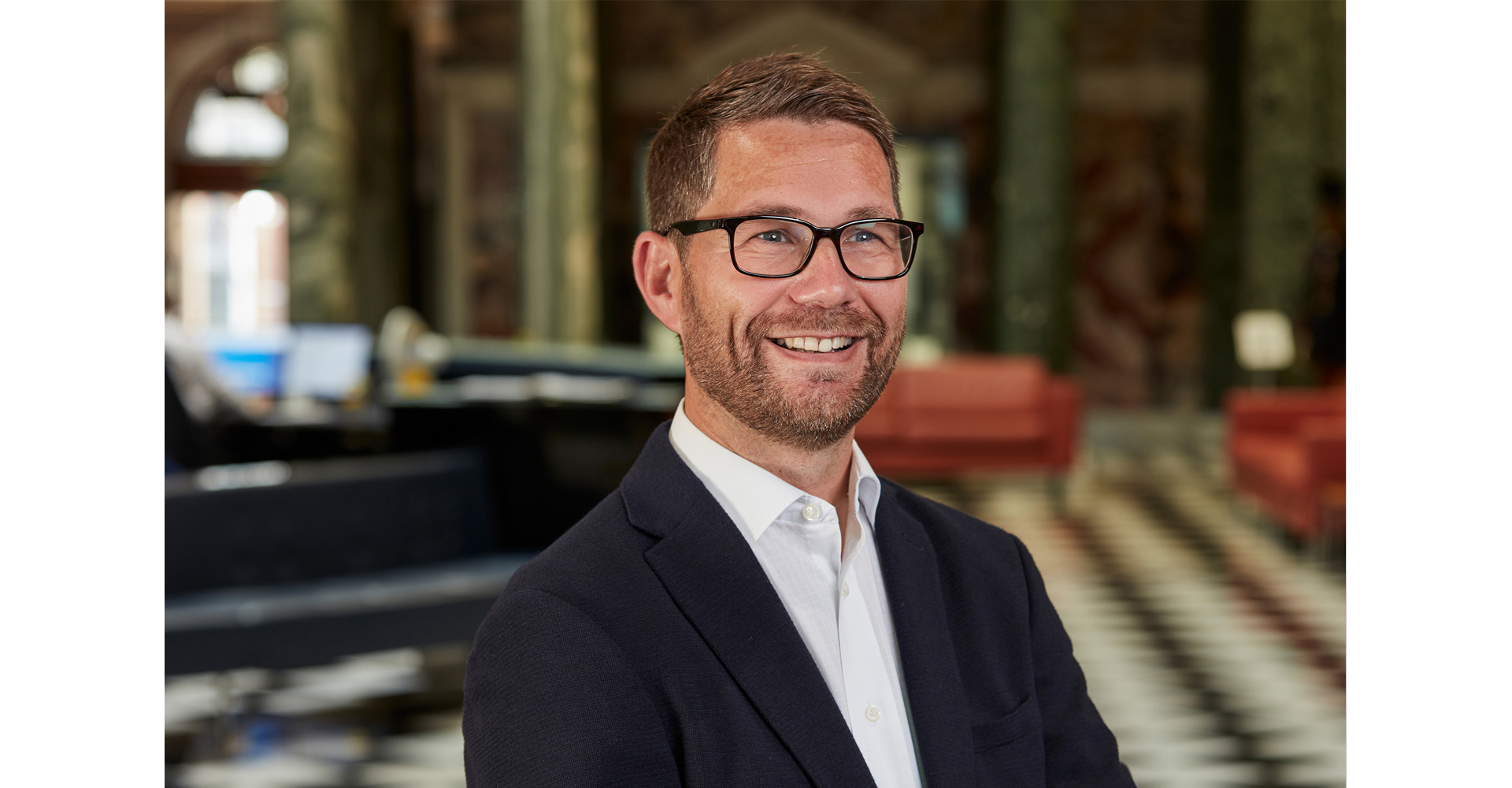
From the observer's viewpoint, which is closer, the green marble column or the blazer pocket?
the blazer pocket

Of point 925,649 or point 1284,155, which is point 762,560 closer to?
point 925,649

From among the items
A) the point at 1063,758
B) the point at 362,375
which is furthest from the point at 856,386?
the point at 362,375

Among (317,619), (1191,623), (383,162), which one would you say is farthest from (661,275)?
(383,162)

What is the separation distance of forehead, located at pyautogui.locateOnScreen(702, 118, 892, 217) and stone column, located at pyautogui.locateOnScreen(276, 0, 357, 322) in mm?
9511

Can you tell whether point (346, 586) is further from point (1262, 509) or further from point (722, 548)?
point (1262, 509)

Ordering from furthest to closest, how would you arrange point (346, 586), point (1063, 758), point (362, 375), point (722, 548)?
point (362, 375)
point (346, 586)
point (1063, 758)
point (722, 548)

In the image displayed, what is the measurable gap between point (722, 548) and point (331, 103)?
989 cm

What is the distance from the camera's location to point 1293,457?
8398 millimetres

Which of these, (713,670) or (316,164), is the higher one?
(316,164)

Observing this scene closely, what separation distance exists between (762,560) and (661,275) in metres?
0.32

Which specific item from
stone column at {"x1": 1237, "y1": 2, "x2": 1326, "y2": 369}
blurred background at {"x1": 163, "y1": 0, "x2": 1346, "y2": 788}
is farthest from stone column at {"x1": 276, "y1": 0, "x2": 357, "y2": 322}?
stone column at {"x1": 1237, "y1": 2, "x2": 1326, "y2": 369}

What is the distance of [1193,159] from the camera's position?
1645cm

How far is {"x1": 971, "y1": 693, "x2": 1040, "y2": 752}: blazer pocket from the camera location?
137 cm

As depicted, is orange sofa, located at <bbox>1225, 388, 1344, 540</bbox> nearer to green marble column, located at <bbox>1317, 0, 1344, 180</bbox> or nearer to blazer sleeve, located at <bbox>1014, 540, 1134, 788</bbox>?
green marble column, located at <bbox>1317, 0, 1344, 180</bbox>
